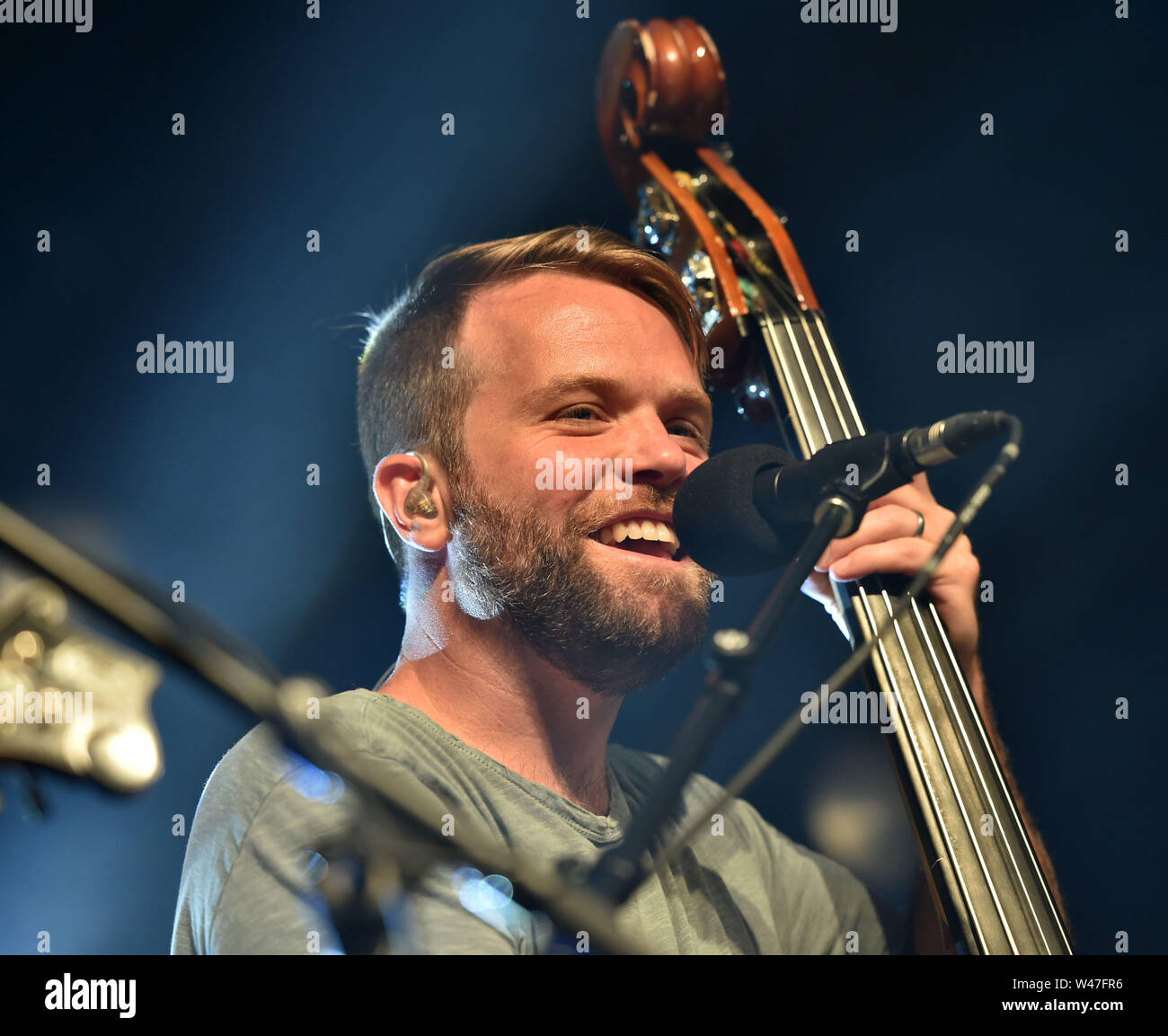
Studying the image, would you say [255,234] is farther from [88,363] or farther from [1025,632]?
[1025,632]

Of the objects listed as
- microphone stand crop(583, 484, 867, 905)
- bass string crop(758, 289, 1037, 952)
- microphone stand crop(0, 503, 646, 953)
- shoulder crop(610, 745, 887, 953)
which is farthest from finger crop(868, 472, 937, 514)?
microphone stand crop(0, 503, 646, 953)

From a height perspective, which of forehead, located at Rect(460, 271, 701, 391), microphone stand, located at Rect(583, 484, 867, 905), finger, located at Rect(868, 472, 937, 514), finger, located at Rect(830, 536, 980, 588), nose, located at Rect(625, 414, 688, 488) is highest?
forehead, located at Rect(460, 271, 701, 391)

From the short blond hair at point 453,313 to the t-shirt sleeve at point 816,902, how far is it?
85 centimetres

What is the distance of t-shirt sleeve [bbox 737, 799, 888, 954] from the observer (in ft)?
5.65

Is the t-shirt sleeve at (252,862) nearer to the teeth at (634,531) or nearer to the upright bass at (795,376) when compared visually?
the teeth at (634,531)

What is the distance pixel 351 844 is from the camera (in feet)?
2.01

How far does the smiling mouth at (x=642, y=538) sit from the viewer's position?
155cm

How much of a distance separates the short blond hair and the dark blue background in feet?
1.19

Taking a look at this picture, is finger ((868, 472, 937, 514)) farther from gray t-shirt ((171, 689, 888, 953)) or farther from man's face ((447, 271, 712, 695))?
gray t-shirt ((171, 689, 888, 953))

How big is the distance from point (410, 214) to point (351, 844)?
6.35 feet

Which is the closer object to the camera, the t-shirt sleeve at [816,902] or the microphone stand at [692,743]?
the microphone stand at [692,743]

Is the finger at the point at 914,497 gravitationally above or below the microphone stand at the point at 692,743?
above

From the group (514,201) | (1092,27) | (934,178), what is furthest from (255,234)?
(1092,27)

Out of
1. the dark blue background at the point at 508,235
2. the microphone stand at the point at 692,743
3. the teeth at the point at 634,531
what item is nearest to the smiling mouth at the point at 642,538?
the teeth at the point at 634,531
